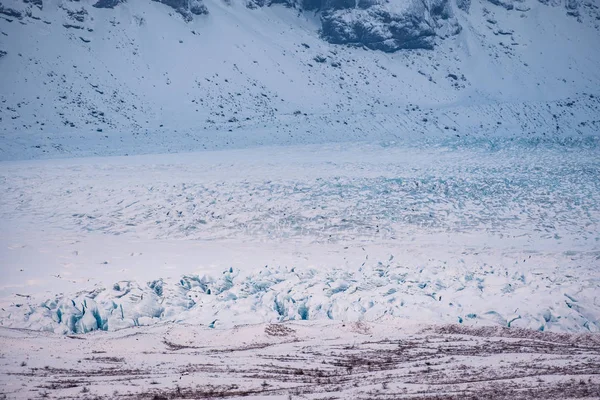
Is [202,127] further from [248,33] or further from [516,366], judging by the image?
[516,366]

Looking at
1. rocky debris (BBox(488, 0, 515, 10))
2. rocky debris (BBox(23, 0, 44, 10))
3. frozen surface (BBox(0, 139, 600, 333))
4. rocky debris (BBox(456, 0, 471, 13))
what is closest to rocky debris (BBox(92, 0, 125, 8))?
rocky debris (BBox(23, 0, 44, 10))

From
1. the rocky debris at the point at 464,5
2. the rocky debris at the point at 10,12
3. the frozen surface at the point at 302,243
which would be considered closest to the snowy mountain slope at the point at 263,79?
the rocky debris at the point at 10,12

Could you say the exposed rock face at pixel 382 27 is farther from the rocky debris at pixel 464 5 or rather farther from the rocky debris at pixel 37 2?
the rocky debris at pixel 37 2

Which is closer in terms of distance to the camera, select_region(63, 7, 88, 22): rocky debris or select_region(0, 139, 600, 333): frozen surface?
select_region(0, 139, 600, 333): frozen surface

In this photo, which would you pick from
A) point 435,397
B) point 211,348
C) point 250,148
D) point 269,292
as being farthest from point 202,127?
point 435,397

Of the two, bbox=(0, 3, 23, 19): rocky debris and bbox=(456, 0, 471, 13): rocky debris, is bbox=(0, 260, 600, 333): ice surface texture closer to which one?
bbox=(0, 3, 23, 19): rocky debris

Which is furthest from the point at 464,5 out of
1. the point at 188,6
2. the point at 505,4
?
the point at 188,6

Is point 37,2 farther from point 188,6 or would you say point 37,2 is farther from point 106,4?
point 188,6

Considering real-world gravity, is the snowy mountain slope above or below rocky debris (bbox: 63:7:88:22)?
below
